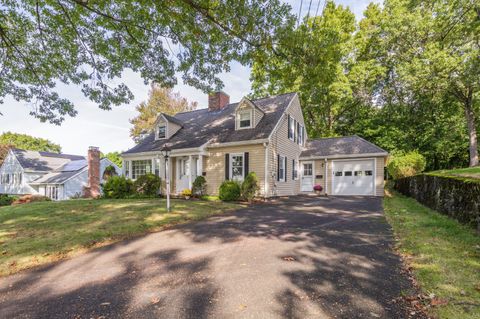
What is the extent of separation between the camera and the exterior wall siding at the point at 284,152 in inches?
534

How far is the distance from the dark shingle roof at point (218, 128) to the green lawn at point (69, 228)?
5.54 m

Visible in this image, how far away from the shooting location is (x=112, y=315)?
280cm

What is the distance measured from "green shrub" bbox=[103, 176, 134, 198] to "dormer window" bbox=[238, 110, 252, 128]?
25.7 ft

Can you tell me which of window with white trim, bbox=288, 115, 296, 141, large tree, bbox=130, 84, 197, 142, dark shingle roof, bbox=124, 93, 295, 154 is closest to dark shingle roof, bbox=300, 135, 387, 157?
window with white trim, bbox=288, 115, 296, 141

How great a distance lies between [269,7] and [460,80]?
61.7ft

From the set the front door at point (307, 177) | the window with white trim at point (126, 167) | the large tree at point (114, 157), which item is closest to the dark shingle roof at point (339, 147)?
the front door at point (307, 177)

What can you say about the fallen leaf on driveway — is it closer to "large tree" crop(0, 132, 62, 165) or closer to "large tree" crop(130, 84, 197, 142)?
"large tree" crop(130, 84, 197, 142)

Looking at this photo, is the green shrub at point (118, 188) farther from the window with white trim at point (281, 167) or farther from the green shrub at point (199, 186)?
the window with white trim at point (281, 167)

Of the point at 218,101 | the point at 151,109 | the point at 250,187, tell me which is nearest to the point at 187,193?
the point at 250,187

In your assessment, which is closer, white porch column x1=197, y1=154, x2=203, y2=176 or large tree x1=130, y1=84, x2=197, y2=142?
white porch column x1=197, y1=154, x2=203, y2=176

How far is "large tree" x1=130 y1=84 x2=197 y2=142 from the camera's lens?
33062 millimetres

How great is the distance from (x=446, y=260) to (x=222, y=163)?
1142 cm

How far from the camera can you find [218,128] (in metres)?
16.1

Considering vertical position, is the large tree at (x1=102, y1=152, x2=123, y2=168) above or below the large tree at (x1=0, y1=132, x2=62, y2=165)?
below
